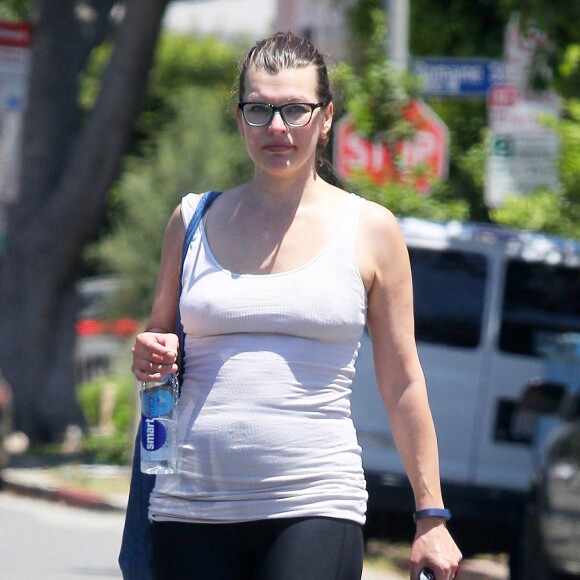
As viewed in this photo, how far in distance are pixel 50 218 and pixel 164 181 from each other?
13.3 metres

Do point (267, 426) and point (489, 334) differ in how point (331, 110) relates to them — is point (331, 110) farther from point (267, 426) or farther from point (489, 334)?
point (489, 334)

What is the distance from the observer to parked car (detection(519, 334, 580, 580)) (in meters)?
6.61

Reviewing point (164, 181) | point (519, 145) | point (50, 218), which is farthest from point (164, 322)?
point (164, 181)

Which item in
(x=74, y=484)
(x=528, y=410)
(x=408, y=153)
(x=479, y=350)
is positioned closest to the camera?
(x=528, y=410)

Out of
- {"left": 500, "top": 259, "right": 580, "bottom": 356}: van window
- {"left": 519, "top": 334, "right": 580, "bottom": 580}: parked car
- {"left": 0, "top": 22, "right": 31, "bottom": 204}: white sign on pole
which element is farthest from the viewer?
{"left": 0, "top": 22, "right": 31, "bottom": 204}: white sign on pole

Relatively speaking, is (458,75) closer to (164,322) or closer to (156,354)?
(164,322)

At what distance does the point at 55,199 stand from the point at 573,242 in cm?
679

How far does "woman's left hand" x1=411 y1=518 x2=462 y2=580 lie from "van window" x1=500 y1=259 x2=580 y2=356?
5.98 meters

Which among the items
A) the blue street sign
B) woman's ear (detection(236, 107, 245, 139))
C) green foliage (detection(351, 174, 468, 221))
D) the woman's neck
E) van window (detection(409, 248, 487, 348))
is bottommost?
van window (detection(409, 248, 487, 348))

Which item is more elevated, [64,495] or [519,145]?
[519,145]

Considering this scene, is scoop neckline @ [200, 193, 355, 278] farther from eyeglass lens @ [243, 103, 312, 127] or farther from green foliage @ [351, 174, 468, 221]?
green foliage @ [351, 174, 468, 221]

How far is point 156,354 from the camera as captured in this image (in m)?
2.90

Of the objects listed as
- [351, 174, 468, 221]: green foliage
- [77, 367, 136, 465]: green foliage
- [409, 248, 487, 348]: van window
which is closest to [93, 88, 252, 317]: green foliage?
[77, 367, 136, 465]: green foliage

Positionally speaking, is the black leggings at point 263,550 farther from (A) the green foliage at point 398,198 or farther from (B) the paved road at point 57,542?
(A) the green foliage at point 398,198
